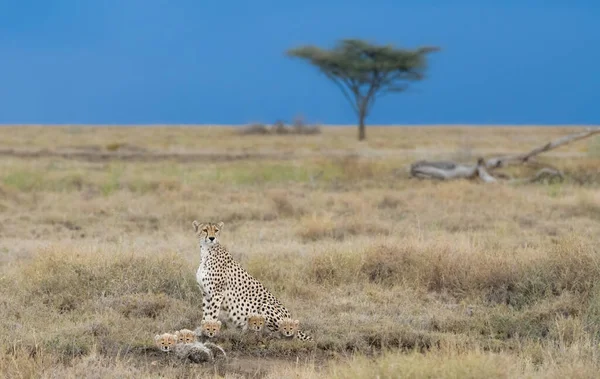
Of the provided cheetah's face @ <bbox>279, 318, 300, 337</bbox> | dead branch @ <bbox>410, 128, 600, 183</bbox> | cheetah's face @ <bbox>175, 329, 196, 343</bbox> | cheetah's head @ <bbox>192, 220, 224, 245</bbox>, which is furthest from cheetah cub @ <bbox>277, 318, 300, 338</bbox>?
dead branch @ <bbox>410, 128, 600, 183</bbox>

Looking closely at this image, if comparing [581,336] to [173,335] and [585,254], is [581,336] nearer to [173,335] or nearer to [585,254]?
[585,254]

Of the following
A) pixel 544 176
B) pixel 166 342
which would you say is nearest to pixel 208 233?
pixel 166 342

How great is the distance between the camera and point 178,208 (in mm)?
14344

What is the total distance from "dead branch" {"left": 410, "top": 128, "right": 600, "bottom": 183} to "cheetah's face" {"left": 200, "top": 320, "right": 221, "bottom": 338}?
14004mm

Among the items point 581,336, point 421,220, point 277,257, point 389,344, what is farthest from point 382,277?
point 421,220

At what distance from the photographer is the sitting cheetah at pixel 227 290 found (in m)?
6.41

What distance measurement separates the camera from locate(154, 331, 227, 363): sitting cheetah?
6.14 m

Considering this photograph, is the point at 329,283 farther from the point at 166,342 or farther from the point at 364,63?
the point at 364,63

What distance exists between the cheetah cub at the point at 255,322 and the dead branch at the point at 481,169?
13755 mm

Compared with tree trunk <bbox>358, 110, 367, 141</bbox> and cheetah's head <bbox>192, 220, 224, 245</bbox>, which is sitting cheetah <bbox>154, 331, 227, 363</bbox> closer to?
cheetah's head <bbox>192, 220, 224, 245</bbox>

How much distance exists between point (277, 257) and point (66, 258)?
2.47 meters

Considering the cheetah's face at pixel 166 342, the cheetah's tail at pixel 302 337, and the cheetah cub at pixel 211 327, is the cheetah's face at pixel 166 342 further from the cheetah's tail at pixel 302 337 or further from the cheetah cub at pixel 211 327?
the cheetah's tail at pixel 302 337

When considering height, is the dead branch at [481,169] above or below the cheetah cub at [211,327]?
above

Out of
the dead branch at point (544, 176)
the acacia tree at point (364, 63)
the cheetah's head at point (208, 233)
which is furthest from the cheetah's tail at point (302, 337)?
the acacia tree at point (364, 63)
